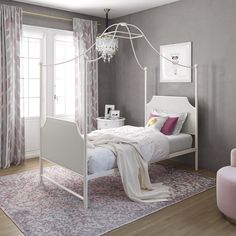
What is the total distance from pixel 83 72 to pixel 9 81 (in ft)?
4.45

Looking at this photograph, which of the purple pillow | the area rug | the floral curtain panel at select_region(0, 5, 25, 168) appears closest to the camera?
the area rug

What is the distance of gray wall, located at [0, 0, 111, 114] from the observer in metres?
4.84

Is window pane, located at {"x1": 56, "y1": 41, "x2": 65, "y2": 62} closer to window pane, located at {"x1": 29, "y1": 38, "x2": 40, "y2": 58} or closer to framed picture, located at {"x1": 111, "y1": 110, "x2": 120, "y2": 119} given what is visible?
window pane, located at {"x1": 29, "y1": 38, "x2": 40, "y2": 58}

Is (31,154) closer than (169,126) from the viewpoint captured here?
No

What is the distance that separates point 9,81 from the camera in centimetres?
462

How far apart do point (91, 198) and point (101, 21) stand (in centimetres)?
370

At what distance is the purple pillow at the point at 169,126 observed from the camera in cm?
431

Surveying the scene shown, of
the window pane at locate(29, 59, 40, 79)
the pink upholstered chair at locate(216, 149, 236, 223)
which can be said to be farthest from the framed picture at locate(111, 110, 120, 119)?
the pink upholstered chair at locate(216, 149, 236, 223)

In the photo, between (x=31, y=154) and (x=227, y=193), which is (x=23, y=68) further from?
(x=227, y=193)

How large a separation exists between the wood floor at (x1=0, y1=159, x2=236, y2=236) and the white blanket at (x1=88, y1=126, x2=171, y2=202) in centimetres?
34

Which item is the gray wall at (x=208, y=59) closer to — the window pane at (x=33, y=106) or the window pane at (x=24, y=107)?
the window pane at (x=33, y=106)

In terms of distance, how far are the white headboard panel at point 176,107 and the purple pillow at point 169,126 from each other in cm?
24

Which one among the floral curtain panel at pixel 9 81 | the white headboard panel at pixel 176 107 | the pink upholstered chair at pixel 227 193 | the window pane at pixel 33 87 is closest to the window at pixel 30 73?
the window pane at pixel 33 87

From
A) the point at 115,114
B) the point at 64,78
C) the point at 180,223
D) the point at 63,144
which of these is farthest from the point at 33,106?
the point at 180,223
